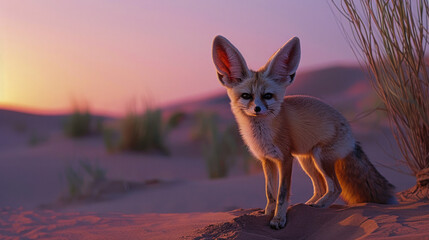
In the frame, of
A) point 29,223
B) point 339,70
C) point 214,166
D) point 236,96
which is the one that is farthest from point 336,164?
point 339,70

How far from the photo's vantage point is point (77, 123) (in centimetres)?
1268

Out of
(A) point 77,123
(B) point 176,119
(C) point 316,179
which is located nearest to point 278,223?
(C) point 316,179

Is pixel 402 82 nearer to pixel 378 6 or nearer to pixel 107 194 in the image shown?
pixel 378 6

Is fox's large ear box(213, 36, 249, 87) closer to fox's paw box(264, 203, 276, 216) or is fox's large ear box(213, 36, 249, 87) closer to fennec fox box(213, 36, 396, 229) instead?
fennec fox box(213, 36, 396, 229)

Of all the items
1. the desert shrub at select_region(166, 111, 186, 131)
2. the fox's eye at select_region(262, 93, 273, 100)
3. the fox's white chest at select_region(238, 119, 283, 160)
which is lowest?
the desert shrub at select_region(166, 111, 186, 131)

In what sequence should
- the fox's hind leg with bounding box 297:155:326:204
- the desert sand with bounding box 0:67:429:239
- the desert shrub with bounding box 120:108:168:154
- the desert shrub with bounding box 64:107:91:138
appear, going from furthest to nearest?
the desert shrub with bounding box 64:107:91:138
the desert shrub with bounding box 120:108:168:154
the fox's hind leg with bounding box 297:155:326:204
the desert sand with bounding box 0:67:429:239

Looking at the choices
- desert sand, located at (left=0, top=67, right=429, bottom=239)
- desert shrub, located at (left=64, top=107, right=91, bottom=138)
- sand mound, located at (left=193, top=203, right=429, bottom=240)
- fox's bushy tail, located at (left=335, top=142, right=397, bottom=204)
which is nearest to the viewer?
sand mound, located at (left=193, top=203, right=429, bottom=240)

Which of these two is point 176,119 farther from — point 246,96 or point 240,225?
point 240,225

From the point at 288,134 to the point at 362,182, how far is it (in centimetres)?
80

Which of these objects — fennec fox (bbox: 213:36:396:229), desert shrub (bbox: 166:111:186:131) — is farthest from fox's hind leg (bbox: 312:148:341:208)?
desert shrub (bbox: 166:111:186:131)

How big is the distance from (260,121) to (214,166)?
5449 mm

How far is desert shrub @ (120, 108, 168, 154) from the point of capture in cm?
1075

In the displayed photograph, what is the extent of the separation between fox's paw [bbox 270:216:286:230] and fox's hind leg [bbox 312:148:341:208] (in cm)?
47

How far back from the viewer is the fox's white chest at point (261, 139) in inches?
121
